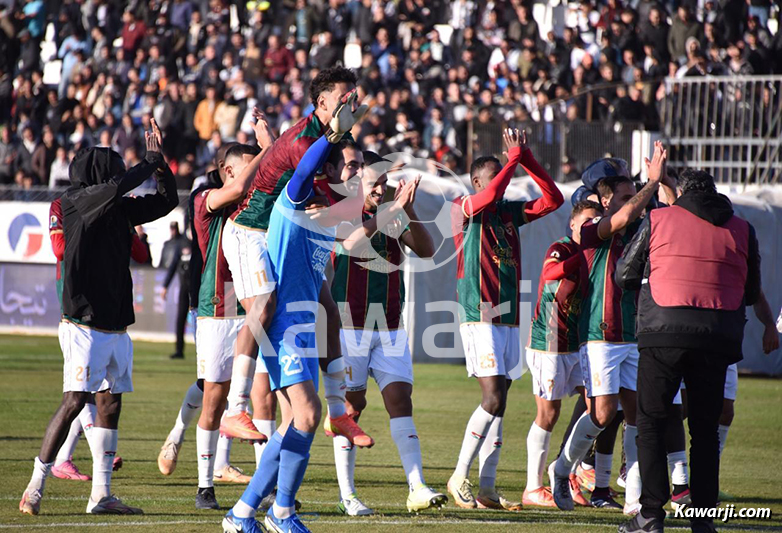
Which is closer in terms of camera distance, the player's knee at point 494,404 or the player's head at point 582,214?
the player's knee at point 494,404

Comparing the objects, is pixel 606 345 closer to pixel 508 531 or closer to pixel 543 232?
pixel 508 531

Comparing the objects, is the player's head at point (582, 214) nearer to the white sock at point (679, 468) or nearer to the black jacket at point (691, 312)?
the black jacket at point (691, 312)

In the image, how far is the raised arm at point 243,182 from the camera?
22.9 ft

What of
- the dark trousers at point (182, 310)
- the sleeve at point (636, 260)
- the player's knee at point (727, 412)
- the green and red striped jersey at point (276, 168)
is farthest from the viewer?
the dark trousers at point (182, 310)

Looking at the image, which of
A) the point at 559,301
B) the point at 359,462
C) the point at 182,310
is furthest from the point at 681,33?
the point at 559,301

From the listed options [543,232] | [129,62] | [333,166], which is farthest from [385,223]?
[129,62]

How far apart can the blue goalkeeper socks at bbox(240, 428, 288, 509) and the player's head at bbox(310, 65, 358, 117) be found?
1.80m

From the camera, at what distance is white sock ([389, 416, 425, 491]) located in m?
7.11

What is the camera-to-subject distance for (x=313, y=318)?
6145 mm

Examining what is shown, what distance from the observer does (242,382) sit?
7074mm

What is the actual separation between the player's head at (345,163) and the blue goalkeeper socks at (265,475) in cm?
167

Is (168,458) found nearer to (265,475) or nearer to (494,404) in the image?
(265,475)

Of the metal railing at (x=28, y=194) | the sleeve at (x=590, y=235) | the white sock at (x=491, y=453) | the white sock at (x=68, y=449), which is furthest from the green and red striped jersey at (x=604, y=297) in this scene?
the metal railing at (x=28, y=194)

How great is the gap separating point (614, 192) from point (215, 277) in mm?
2905
